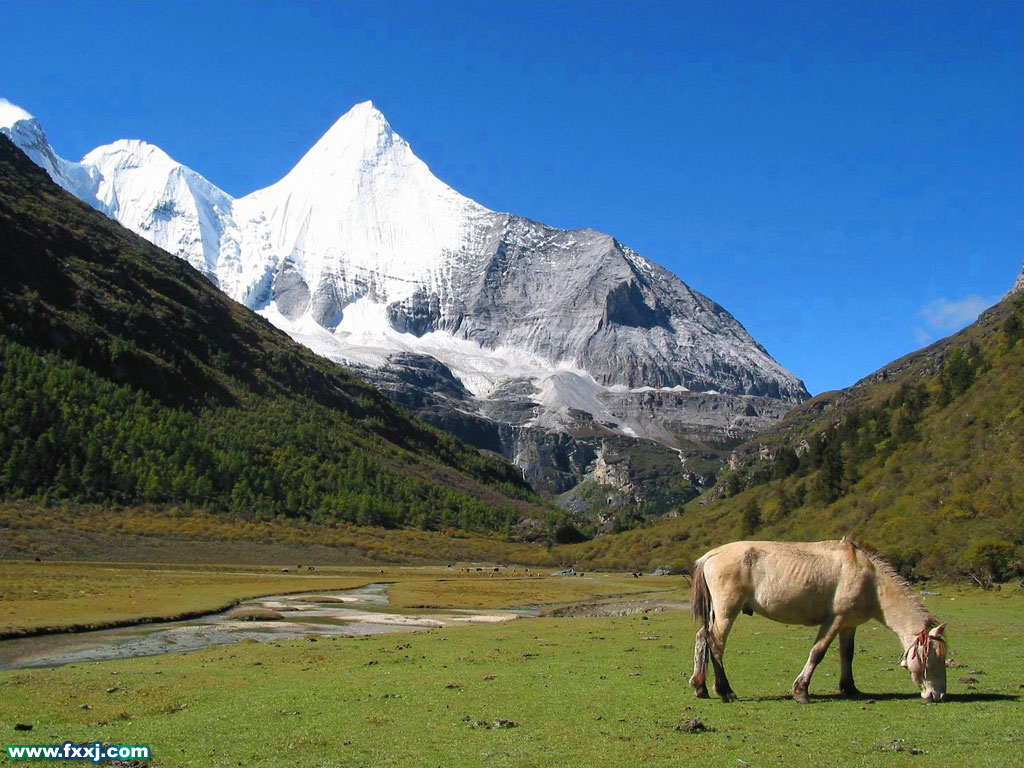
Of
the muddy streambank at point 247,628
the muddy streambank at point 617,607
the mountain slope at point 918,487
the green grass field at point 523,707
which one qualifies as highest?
the mountain slope at point 918,487

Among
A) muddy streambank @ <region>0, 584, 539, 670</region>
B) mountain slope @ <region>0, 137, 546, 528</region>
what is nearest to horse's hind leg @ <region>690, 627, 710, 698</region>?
muddy streambank @ <region>0, 584, 539, 670</region>

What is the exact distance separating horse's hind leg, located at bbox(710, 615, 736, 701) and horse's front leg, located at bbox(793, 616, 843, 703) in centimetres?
146

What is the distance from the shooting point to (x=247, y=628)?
46.0 m

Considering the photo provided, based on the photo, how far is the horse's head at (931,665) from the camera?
1723cm

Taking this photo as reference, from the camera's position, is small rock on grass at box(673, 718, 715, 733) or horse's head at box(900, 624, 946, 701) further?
horse's head at box(900, 624, 946, 701)

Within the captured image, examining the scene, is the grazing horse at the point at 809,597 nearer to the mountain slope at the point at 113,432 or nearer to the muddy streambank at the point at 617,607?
the muddy streambank at the point at 617,607

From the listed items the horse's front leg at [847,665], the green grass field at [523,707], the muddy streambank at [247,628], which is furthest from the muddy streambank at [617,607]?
the horse's front leg at [847,665]

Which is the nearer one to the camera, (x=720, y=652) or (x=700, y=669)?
(x=720, y=652)

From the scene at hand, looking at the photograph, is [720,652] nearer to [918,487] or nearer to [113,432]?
[918,487]

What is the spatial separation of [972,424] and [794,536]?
1007 inches

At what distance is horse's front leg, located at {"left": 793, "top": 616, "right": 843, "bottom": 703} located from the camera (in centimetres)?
1773

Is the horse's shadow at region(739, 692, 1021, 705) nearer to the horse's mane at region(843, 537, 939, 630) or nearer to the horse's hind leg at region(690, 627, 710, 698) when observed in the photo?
the horse's hind leg at region(690, 627, 710, 698)

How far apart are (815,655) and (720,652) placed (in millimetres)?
2066

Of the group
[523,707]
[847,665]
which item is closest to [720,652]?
[847,665]
